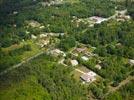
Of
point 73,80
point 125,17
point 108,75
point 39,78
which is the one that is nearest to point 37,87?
point 39,78

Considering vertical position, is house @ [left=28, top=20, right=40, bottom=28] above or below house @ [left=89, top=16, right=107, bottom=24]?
below

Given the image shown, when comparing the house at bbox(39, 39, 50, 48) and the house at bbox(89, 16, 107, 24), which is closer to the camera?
the house at bbox(39, 39, 50, 48)

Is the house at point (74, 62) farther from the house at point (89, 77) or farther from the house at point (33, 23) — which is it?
the house at point (33, 23)

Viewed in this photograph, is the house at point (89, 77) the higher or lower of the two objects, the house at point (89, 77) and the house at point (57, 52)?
the lower

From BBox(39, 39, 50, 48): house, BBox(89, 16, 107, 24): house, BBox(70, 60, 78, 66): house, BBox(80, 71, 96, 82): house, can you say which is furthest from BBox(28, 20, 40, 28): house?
BBox(80, 71, 96, 82): house

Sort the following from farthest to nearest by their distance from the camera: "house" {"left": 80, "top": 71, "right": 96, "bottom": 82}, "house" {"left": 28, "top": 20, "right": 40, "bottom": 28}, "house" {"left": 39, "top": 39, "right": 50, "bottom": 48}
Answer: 1. "house" {"left": 28, "top": 20, "right": 40, "bottom": 28}
2. "house" {"left": 39, "top": 39, "right": 50, "bottom": 48}
3. "house" {"left": 80, "top": 71, "right": 96, "bottom": 82}

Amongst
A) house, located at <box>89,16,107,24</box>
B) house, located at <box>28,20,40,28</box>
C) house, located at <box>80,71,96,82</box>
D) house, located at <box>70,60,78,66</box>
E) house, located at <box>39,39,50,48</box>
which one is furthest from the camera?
house, located at <box>89,16,107,24</box>

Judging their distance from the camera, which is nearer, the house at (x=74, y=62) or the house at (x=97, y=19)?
the house at (x=74, y=62)

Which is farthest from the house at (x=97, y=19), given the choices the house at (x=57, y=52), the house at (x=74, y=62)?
the house at (x=74, y=62)

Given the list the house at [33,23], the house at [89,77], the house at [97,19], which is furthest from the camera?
the house at [97,19]

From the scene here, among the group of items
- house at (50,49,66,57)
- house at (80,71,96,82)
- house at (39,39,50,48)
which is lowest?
house at (80,71,96,82)

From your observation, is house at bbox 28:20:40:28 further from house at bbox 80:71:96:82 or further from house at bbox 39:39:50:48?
house at bbox 80:71:96:82
